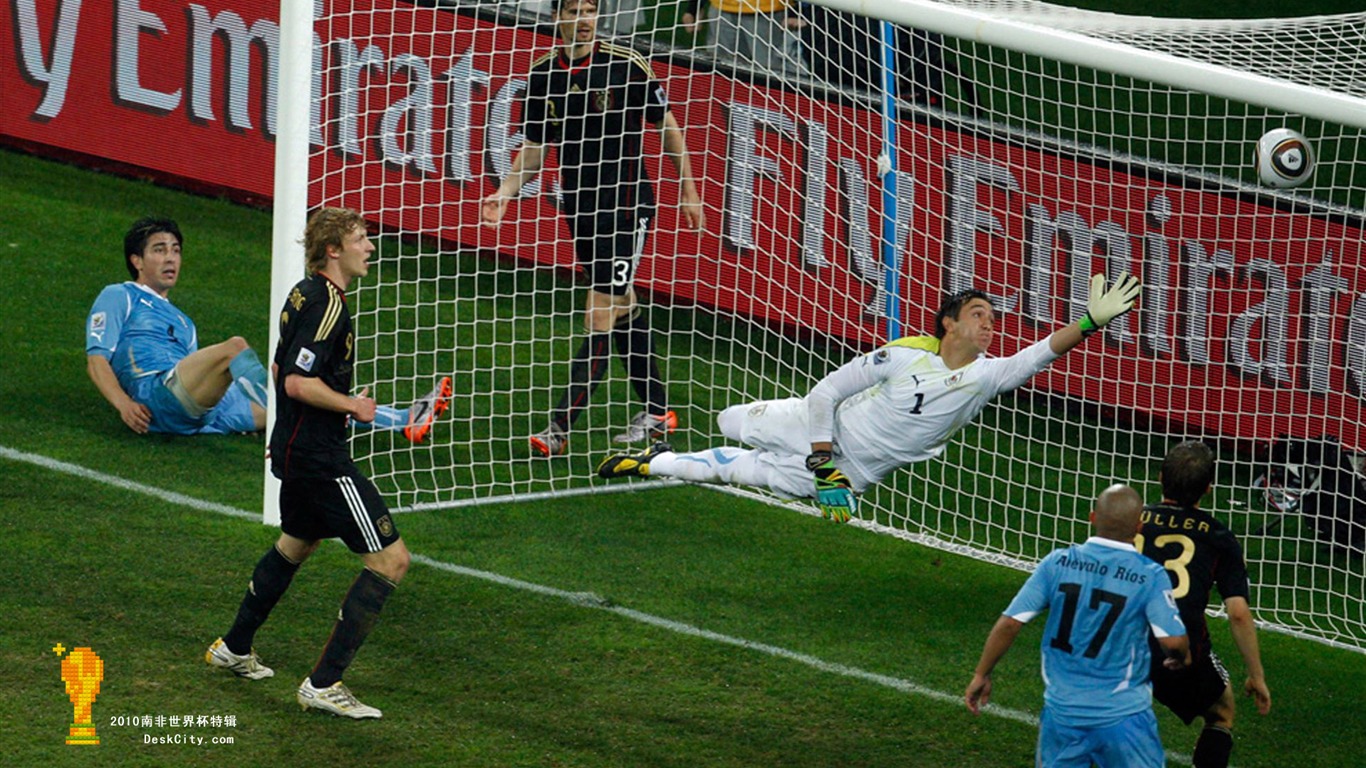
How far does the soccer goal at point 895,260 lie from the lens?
9.69 m

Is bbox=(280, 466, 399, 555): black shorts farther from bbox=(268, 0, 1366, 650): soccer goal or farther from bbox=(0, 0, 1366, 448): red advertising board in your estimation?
bbox=(0, 0, 1366, 448): red advertising board

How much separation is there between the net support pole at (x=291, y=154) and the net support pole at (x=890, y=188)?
115 inches

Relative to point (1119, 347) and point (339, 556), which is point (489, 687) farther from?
point (1119, 347)

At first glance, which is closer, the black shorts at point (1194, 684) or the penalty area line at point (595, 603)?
the black shorts at point (1194, 684)

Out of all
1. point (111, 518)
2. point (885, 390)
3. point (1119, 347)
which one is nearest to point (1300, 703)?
point (885, 390)

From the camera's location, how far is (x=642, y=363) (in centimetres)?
1007

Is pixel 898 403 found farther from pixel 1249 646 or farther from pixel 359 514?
pixel 359 514

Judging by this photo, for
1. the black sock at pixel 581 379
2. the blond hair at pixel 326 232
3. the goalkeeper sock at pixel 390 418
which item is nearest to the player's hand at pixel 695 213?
the black sock at pixel 581 379

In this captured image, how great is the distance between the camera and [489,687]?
7.27m

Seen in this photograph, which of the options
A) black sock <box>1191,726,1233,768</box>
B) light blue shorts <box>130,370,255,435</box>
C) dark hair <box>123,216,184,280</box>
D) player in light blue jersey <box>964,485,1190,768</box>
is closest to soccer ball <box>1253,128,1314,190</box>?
black sock <box>1191,726,1233,768</box>

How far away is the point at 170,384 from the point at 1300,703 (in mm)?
5849

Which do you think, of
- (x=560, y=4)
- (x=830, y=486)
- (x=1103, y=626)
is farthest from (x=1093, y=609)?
(x=560, y=4)

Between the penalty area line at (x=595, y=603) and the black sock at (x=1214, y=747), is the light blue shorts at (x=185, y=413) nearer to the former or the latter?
the penalty area line at (x=595, y=603)

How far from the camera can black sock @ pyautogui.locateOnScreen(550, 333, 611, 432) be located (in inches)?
393
